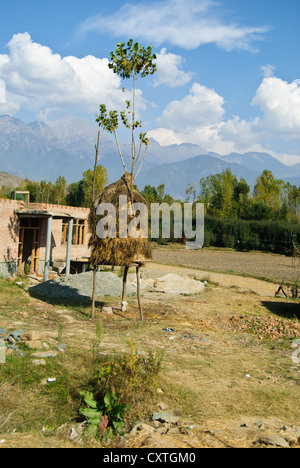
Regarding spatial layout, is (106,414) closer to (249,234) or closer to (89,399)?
(89,399)

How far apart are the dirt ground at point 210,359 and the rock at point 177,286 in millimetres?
765

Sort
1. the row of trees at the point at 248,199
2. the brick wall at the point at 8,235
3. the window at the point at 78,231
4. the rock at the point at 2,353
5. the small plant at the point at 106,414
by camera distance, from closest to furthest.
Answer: the small plant at the point at 106,414
the rock at the point at 2,353
the brick wall at the point at 8,235
the window at the point at 78,231
the row of trees at the point at 248,199

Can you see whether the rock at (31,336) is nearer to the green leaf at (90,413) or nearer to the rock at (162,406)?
the green leaf at (90,413)

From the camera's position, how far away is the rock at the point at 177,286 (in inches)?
676

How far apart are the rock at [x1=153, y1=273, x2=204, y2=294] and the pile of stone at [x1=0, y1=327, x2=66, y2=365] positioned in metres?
9.34

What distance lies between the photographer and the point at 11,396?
5.47 m

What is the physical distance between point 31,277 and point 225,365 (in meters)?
12.6

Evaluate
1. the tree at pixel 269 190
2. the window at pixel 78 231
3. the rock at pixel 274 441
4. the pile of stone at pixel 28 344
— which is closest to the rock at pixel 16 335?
the pile of stone at pixel 28 344

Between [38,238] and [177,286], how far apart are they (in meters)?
7.54

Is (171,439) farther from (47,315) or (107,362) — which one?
(47,315)

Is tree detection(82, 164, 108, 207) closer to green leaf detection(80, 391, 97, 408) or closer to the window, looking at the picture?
the window

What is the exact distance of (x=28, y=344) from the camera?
7586mm

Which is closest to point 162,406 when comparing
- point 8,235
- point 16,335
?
point 16,335

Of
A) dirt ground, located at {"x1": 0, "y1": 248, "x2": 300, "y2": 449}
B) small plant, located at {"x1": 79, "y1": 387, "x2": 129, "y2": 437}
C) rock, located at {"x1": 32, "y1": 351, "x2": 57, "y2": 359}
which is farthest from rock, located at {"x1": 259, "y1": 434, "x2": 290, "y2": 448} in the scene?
rock, located at {"x1": 32, "y1": 351, "x2": 57, "y2": 359}
